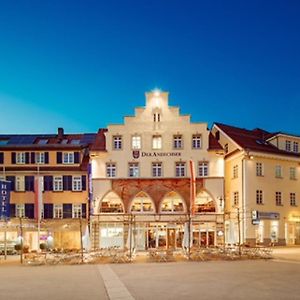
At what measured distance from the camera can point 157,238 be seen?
5603 cm

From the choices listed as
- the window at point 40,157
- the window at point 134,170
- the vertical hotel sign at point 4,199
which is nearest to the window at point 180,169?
the window at point 134,170

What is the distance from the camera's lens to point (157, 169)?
185 feet

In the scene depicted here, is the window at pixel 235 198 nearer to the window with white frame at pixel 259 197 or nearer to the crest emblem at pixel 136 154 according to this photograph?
the window with white frame at pixel 259 197

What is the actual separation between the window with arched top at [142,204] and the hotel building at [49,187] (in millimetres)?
5029

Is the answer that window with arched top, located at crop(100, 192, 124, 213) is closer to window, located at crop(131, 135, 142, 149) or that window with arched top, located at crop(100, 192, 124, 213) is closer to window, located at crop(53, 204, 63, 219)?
window, located at crop(53, 204, 63, 219)

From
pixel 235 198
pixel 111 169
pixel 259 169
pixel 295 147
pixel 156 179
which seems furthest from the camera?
pixel 295 147

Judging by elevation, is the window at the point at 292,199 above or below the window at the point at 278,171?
below

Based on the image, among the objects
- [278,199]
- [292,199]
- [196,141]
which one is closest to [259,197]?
[278,199]

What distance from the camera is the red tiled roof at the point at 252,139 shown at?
5588cm

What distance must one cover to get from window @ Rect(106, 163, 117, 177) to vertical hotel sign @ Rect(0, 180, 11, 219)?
31.0 ft

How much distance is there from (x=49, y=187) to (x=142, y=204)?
9.66 meters

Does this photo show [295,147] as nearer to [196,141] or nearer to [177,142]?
[196,141]

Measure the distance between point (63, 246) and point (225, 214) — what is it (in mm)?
16286

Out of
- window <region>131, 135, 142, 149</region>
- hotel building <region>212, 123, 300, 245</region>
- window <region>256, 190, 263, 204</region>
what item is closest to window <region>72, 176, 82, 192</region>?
window <region>131, 135, 142, 149</region>
